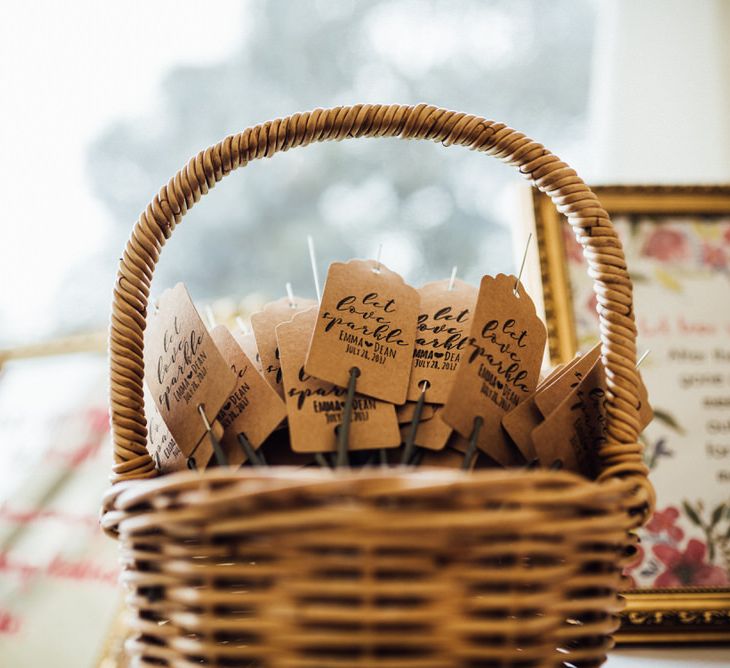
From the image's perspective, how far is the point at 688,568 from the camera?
27.3 inches

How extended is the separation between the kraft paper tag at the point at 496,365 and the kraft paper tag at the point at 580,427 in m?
0.04

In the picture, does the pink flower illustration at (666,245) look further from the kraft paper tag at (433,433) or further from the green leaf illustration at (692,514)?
the kraft paper tag at (433,433)

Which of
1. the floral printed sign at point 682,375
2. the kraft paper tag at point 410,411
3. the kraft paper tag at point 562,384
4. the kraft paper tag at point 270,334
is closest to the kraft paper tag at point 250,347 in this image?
the kraft paper tag at point 270,334

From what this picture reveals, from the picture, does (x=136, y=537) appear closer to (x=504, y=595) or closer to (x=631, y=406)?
(x=504, y=595)

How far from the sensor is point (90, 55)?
1.24 meters

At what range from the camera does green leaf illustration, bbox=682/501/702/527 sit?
27.9 inches

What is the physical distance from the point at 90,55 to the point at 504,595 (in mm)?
1235

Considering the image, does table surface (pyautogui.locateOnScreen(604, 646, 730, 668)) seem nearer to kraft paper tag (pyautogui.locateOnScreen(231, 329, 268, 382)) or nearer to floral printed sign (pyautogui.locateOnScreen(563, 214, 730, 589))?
floral printed sign (pyautogui.locateOnScreen(563, 214, 730, 589))

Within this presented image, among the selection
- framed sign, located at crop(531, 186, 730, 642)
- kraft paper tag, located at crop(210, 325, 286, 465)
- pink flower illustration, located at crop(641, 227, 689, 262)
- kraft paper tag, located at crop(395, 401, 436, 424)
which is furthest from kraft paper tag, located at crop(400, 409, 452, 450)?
pink flower illustration, located at crop(641, 227, 689, 262)

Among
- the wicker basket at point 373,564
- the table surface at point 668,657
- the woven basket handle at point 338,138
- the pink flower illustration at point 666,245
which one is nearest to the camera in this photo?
the wicker basket at point 373,564

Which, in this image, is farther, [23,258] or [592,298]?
[23,258]

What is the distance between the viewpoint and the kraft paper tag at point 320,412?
50 cm

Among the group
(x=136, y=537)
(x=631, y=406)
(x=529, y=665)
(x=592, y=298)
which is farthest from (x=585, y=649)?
(x=592, y=298)

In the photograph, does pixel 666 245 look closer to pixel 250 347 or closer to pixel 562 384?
pixel 562 384
